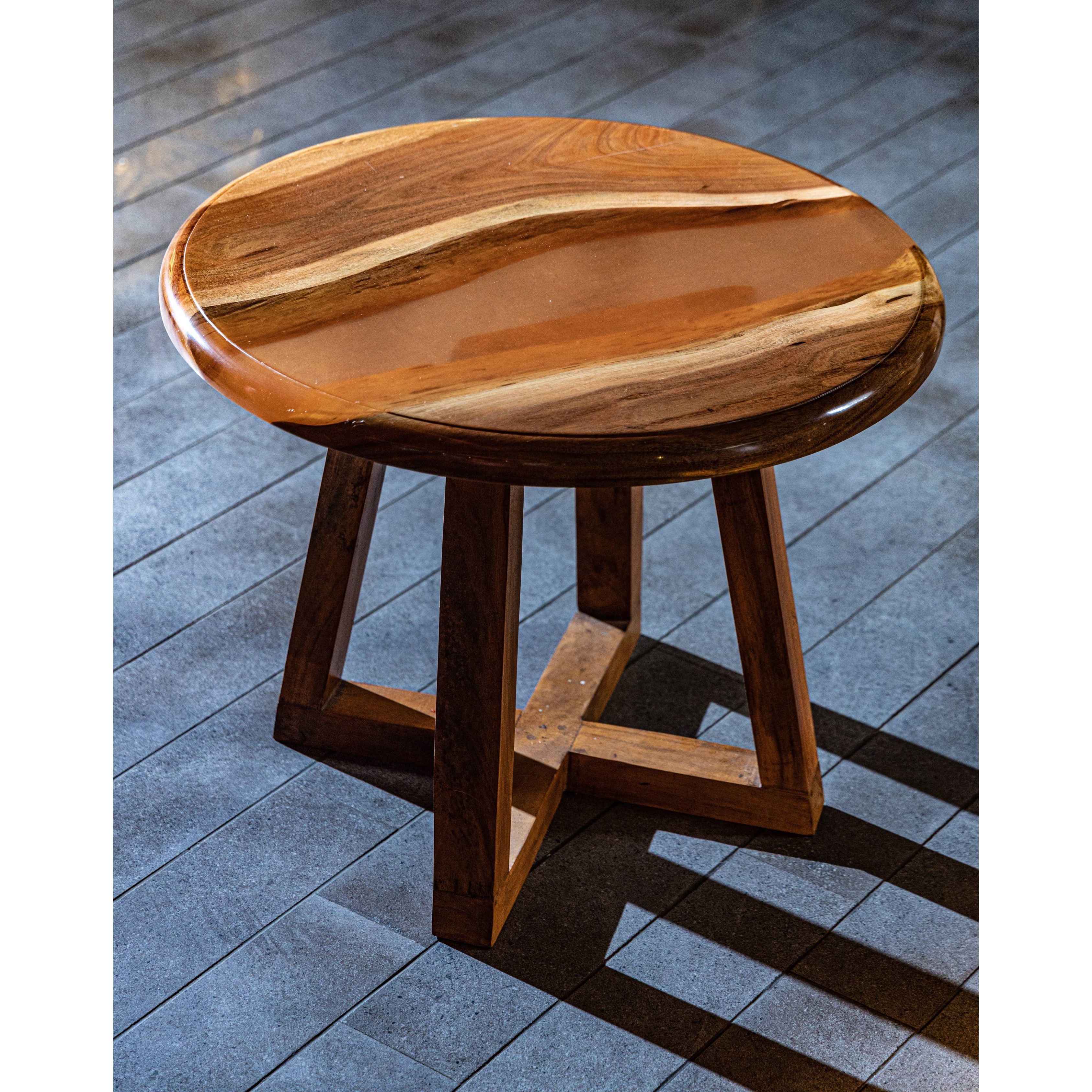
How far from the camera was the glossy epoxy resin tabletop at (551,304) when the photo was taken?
3.15 feet

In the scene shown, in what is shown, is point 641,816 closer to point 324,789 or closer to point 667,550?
point 324,789

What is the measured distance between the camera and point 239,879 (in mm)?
1335

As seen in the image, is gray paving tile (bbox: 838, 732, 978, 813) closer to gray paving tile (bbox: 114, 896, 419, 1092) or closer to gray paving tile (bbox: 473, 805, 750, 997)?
gray paving tile (bbox: 473, 805, 750, 997)

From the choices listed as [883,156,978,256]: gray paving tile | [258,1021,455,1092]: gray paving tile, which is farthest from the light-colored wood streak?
[883,156,978,256]: gray paving tile

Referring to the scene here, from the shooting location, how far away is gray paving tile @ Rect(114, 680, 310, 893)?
4.47 ft

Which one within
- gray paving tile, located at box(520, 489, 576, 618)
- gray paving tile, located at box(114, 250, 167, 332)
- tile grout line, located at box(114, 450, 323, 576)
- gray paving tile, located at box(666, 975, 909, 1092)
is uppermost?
gray paving tile, located at box(114, 250, 167, 332)

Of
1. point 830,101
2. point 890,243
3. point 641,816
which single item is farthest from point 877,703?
point 830,101

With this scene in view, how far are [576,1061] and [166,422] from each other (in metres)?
1.15

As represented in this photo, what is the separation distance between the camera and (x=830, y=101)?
113 inches

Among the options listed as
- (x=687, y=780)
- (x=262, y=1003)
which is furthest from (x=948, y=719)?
(x=262, y=1003)

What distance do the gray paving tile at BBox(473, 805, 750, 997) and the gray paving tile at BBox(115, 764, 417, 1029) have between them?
17 cm

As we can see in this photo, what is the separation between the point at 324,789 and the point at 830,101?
2003mm

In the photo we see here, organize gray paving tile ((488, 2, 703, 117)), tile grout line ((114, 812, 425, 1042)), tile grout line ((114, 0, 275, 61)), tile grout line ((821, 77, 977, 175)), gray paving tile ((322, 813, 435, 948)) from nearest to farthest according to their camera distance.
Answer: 1. tile grout line ((114, 812, 425, 1042))
2. gray paving tile ((322, 813, 435, 948))
3. tile grout line ((821, 77, 977, 175))
4. gray paving tile ((488, 2, 703, 117))
5. tile grout line ((114, 0, 275, 61))

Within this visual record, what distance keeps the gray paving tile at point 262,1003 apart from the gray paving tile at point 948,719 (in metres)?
0.61
